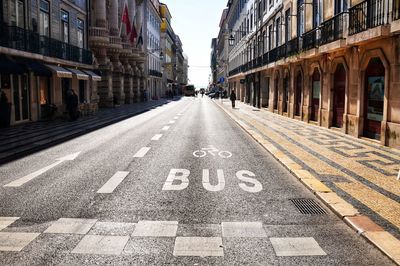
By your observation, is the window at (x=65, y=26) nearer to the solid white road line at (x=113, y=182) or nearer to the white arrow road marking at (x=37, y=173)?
the white arrow road marking at (x=37, y=173)

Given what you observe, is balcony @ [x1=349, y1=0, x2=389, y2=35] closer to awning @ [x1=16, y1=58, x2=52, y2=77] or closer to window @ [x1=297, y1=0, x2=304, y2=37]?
window @ [x1=297, y1=0, x2=304, y2=37]

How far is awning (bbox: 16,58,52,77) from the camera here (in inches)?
790

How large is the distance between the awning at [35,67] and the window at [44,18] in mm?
2756

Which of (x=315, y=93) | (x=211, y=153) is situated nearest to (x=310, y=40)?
(x=315, y=93)

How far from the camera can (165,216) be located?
5930 millimetres

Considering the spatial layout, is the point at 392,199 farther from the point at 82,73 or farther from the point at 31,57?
the point at 82,73

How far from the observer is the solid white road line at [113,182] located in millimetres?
7426

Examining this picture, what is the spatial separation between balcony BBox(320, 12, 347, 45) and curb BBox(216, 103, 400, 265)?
29.6 ft

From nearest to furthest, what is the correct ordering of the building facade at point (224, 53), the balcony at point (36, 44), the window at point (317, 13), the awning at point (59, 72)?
the balcony at point (36, 44) → the window at point (317, 13) → the awning at point (59, 72) → the building facade at point (224, 53)

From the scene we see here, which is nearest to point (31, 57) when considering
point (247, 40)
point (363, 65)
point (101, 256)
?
point (363, 65)

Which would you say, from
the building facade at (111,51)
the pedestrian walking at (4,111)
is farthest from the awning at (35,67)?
the building facade at (111,51)

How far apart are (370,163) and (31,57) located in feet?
56.8

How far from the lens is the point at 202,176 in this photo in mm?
8695

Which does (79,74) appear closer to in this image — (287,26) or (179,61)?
(287,26)
